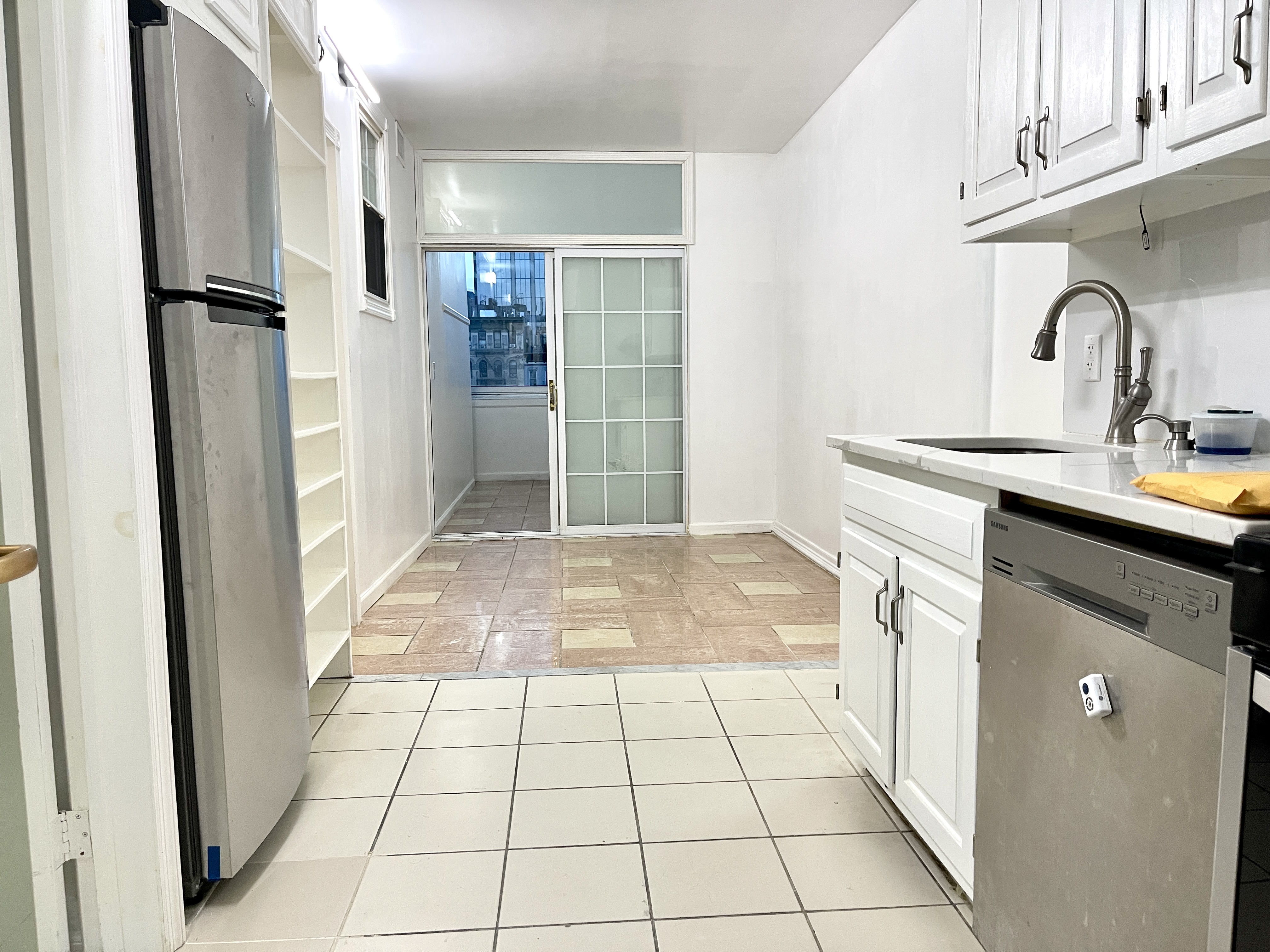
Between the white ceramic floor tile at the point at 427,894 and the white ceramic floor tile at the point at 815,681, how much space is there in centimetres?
128

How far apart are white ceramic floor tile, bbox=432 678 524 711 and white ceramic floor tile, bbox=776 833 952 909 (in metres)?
1.16

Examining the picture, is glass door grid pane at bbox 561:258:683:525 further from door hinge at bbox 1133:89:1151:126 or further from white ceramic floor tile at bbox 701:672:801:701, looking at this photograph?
door hinge at bbox 1133:89:1151:126

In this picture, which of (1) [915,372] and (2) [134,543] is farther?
(1) [915,372]

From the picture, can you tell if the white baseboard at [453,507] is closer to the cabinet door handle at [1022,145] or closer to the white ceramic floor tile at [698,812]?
the white ceramic floor tile at [698,812]

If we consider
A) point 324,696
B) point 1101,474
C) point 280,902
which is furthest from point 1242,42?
point 324,696

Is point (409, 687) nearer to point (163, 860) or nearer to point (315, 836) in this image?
point (315, 836)

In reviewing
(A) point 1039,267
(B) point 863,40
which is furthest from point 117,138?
(B) point 863,40

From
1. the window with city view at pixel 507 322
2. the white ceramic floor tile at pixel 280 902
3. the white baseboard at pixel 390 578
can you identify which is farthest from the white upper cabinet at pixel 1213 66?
the window with city view at pixel 507 322

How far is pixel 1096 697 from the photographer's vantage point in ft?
3.58

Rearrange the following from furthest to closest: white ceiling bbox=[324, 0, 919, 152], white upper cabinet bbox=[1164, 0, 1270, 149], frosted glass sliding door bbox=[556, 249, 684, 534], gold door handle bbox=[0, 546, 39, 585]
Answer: frosted glass sliding door bbox=[556, 249, 684, 534]
white ceiling bbox=[324, 0, 919, 152]
white upper cabinet bbox=[1164, 0, 1270, 149]
gold door handle bbox=[0, 546, 39, 585]

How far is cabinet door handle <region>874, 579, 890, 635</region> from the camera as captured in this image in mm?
1850

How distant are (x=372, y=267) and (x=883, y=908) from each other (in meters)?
3.87

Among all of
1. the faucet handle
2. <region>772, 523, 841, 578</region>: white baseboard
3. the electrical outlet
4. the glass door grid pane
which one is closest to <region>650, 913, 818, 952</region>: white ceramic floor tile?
the faucet handle

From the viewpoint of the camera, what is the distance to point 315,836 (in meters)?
1.94
